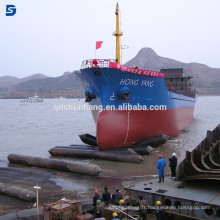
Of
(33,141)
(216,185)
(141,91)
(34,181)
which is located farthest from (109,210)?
(33,141)

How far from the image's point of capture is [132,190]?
7.79 m

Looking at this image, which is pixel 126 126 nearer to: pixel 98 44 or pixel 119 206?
pixel 98 44

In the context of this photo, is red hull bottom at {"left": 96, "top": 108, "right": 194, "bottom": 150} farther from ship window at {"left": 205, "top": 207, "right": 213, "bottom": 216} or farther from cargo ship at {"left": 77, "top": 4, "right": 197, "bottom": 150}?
ship window at {"left": 205, "top": 207, "right": 213, "bottom": 216}

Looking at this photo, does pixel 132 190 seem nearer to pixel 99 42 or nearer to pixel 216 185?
pixel 216 185

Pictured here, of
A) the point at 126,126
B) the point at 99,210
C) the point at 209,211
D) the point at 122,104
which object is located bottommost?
the point at 99,210

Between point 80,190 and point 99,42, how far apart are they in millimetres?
9609

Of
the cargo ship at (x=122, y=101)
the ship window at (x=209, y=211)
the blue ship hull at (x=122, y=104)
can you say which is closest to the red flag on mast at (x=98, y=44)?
the cargo ship at (x=122, y=101)

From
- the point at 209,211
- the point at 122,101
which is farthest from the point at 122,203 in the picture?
the point at 122,101

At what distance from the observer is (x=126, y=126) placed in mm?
16375

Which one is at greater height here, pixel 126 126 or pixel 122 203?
pixel 126 126

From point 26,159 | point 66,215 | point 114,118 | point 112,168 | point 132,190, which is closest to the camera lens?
point 66,215

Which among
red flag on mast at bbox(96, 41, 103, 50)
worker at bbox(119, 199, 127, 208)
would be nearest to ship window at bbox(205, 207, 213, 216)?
worker at bbox(119, 199, 127, 208)

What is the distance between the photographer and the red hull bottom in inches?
611

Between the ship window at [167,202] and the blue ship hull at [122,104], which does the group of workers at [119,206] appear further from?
the blue ship hull at [122,104]
